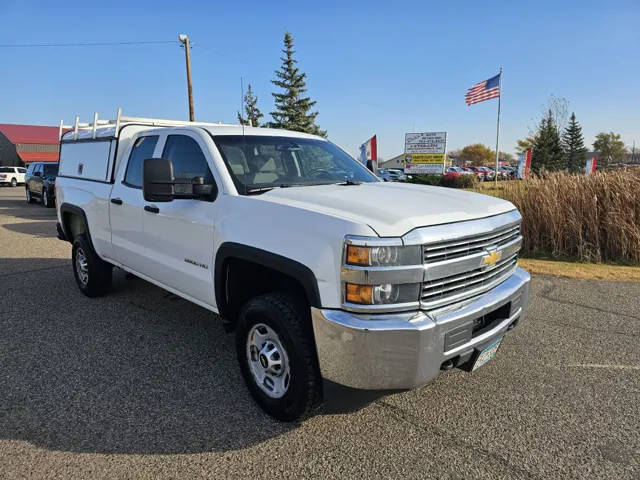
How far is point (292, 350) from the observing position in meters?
2.76

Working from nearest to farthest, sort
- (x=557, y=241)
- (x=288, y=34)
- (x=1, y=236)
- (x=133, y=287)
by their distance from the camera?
(x=133, y=287) < (x=557, y=241) < (x=1, y=236) < (x=288, y=34)

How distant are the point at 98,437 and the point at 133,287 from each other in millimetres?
3624

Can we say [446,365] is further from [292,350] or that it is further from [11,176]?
[11,176]

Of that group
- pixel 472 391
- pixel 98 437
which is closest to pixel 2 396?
pixel 98 437

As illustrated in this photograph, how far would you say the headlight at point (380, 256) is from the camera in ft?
8.06

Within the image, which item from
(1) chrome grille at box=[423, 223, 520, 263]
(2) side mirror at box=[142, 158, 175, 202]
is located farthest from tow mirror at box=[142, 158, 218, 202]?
(1) chrome grille at box=[423, 223, 520, 263]

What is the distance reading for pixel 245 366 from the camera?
3277mm

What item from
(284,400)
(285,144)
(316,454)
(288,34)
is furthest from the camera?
(288,34)

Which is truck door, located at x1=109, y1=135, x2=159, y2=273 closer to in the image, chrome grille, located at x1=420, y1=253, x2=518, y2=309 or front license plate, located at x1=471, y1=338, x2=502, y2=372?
chrome grille, located at x1=420, y1=253, x2=518, y2=309

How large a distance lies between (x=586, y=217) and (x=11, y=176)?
4105 centimetres

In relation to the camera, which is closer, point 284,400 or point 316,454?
point 316,454

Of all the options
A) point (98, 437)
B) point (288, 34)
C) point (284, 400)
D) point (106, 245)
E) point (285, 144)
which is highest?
point (288, 34)

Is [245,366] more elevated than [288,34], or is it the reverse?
[288,34]

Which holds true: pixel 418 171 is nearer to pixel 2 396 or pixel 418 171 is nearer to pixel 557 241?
pixel 557 241
